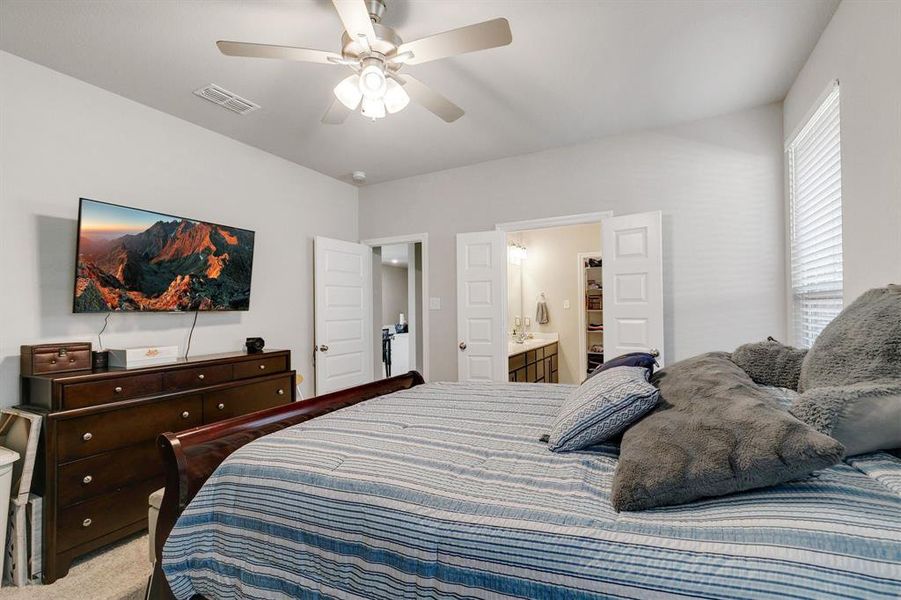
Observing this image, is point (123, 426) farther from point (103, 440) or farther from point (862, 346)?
point (862, 346)

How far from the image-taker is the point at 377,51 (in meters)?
1.97

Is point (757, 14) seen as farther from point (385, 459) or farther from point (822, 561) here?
point (385, 459)

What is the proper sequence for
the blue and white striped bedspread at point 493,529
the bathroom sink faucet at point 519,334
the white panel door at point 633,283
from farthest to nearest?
the bathroom sink faucet at point 519,334 → the white panel door at point 633,283 → the blue and white striped bedspread at point 493,529

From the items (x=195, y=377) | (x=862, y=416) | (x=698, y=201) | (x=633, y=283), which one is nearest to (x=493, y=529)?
Result: (x=862, y=416)

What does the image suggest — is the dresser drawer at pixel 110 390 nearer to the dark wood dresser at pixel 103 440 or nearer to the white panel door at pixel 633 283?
the dark wood dresser at pixel 103 440

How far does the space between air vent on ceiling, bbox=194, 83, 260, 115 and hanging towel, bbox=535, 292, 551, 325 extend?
15.1ft

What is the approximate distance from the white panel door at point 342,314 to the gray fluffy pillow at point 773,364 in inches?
140

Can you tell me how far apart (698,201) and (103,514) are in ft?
14.9

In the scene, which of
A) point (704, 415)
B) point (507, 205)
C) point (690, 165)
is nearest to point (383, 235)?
point (507, 205)

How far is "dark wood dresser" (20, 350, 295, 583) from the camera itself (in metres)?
2.13

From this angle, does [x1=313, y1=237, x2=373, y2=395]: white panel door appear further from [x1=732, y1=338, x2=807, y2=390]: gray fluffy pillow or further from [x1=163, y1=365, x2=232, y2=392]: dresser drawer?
[x1=732, y1=338, x2=807, y2=390]: gray fluffy pillow

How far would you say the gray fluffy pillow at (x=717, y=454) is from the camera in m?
0.90

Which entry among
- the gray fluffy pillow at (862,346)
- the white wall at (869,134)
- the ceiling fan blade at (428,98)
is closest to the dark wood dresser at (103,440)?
the ceiling fan blade at (428,98)

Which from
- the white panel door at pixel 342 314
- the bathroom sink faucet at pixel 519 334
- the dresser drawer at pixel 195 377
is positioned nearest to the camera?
the dresser drawer at pixel 195 377
